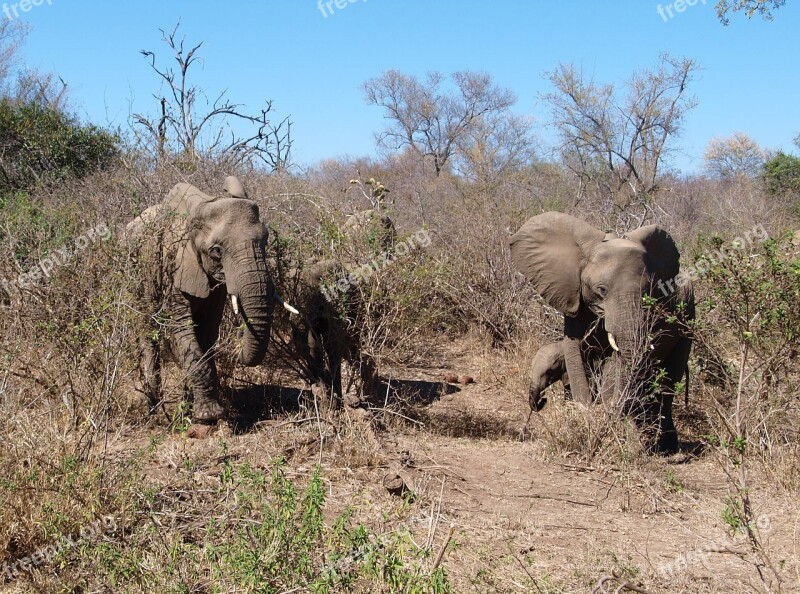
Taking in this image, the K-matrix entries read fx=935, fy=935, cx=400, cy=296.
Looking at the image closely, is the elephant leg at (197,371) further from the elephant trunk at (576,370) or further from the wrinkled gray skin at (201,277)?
the elephant trunk at (576,370)

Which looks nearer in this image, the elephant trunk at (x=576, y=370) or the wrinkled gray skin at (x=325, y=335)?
the wrinkled gray skin at (x=325, y=335)

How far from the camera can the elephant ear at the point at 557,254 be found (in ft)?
27.5

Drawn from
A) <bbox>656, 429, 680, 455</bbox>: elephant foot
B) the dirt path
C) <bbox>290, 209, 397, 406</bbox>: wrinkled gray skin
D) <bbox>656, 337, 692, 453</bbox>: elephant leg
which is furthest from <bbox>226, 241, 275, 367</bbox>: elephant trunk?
<bbox>656, 429, 680, 455</bbox>: elephant foot

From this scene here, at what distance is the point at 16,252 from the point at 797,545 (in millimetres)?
5974

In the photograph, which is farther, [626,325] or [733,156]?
[733,156]

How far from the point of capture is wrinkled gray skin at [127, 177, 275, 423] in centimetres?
720

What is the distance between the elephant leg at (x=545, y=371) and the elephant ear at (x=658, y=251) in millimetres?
1307

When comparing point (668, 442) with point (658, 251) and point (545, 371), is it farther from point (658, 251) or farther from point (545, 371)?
point (658, 251)

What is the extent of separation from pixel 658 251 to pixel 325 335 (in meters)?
2.89

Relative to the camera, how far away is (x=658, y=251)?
25.7 feet

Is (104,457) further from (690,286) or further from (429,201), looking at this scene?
(429,201)

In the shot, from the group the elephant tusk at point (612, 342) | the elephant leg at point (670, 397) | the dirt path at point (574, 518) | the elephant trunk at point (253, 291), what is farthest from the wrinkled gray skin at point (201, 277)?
the elephant leg at point (670, 397)

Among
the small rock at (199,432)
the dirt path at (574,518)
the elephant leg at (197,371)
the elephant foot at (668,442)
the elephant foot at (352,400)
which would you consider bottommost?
the dirt path at (574,518)

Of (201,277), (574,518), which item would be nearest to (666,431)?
(574,518)
